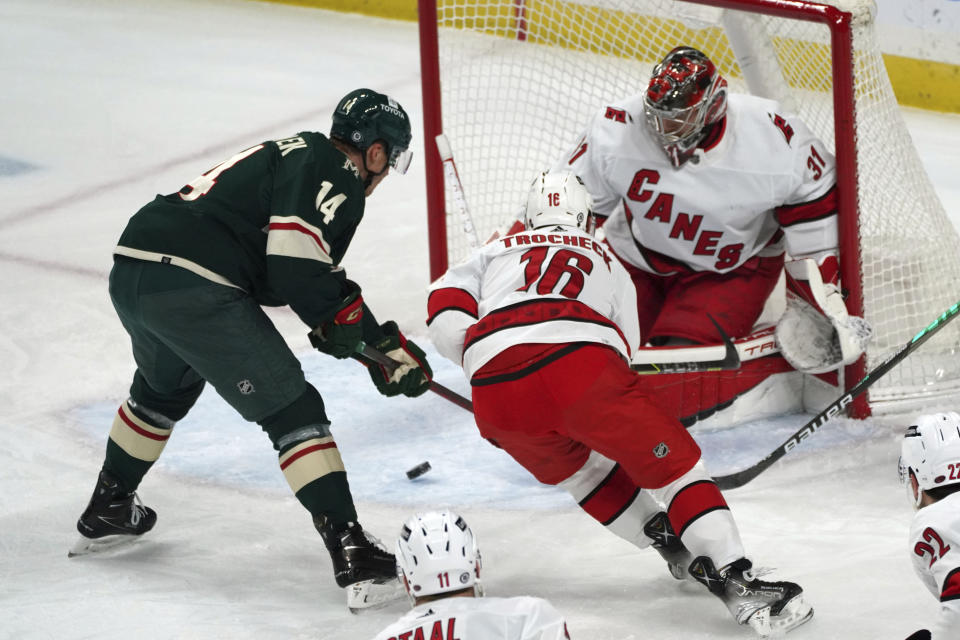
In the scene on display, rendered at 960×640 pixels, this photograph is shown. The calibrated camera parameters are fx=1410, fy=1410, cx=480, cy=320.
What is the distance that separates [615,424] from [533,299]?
29 cm

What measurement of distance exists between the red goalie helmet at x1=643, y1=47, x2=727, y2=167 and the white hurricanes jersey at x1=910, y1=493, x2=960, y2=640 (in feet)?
4.89

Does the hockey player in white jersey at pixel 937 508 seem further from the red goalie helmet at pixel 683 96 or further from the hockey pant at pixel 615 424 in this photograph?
the red goalie helmet at pixel 683 96

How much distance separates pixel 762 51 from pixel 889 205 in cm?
59

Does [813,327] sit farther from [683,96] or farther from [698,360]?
[683,96]

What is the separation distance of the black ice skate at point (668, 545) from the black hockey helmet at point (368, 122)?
0.92m

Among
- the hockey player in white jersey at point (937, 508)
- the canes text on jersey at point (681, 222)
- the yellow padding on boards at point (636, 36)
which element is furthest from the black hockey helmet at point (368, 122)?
the yellow padding on boards at point (636, 36)

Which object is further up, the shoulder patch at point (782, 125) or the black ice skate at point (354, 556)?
the shoulder patch at point (782, 125)

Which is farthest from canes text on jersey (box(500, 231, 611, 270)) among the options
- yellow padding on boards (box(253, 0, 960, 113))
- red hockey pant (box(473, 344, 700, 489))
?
yellow padding on boards (box(253, 0, 960, 113))

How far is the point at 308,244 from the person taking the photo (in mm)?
2697

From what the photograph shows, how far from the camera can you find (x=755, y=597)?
253cm

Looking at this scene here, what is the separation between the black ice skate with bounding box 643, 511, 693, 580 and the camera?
2783 millimetres

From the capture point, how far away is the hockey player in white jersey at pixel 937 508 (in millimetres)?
2027

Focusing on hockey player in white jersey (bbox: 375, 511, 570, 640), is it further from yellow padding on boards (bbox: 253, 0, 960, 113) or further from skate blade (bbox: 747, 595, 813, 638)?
yellow padding on boards (bbox: 253, 0, 960, 113)

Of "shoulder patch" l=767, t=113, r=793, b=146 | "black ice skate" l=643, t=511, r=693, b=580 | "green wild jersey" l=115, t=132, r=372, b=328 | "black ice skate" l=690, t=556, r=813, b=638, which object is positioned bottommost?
"black ice skate" l=643, t=511, r=693, b=580
